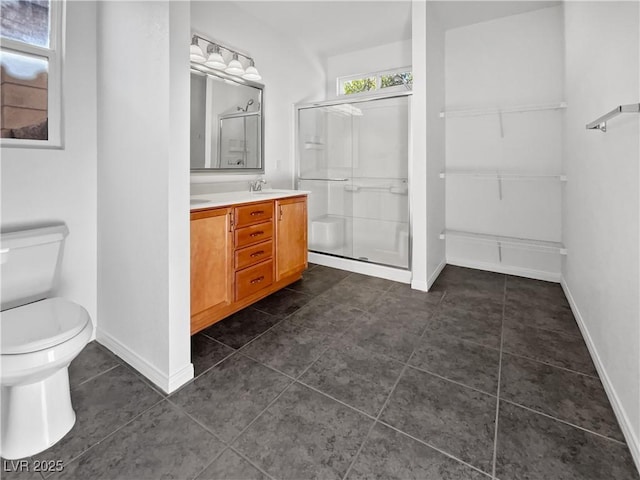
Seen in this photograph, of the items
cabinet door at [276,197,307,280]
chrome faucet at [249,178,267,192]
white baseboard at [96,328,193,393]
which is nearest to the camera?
white baseboard at [96,328,193,393]

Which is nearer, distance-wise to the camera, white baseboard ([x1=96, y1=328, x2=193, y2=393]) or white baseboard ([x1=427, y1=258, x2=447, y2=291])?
white baseboard ([x1=96, y1=328, x2=193, y2=393])

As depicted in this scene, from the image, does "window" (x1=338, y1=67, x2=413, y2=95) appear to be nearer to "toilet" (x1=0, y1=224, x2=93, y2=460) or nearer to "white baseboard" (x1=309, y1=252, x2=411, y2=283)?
"white baseboard" (x1=309, y1=252, x2=411, y2=283)

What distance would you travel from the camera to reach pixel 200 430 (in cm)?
144

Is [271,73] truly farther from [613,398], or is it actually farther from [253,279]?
[613,398]

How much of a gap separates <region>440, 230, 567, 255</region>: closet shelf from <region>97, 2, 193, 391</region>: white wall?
2668mm

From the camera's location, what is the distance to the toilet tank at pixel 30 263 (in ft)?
5.31

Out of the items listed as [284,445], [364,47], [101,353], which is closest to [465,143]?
[364,47]

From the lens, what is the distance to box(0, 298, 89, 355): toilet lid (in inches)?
50.4

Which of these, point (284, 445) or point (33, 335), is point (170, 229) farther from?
point (284, 445)

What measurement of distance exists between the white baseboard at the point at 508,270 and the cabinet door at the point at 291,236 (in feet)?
6.08

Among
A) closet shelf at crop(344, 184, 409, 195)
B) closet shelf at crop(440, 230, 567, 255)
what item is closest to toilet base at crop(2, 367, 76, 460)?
closet shelf at crop(344, 184, 409, 195)

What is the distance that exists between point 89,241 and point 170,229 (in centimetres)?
85

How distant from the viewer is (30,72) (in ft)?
5.82

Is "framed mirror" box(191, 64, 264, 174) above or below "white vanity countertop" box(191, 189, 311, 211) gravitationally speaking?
above
